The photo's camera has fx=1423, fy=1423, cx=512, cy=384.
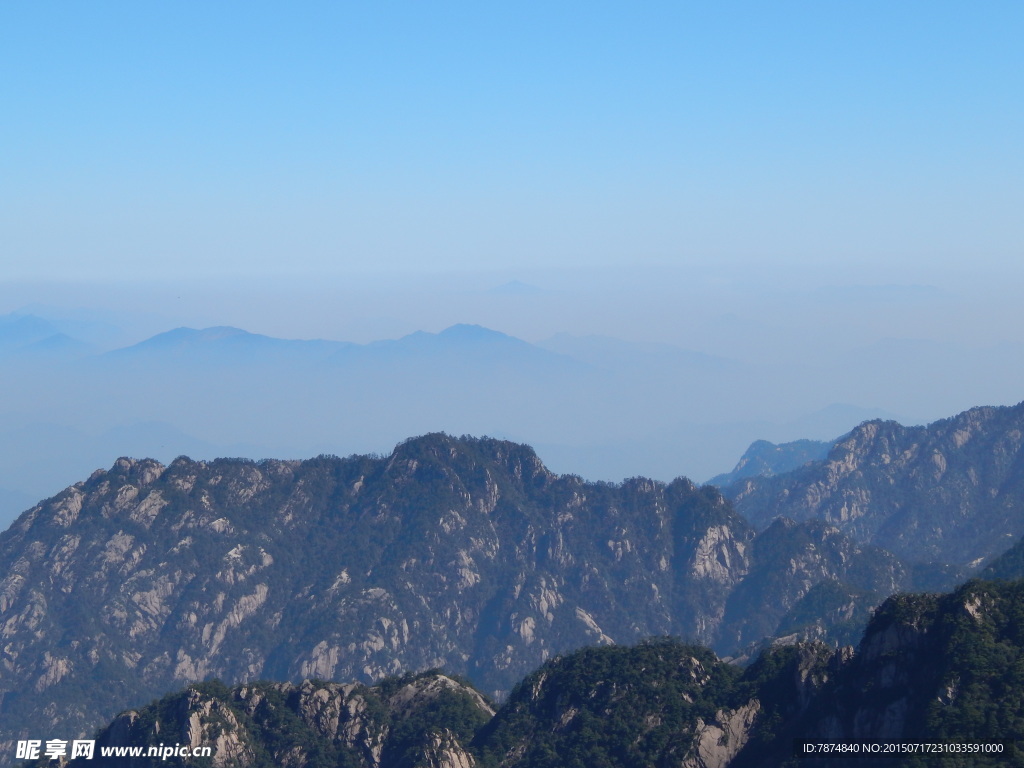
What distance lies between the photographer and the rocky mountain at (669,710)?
11825cm

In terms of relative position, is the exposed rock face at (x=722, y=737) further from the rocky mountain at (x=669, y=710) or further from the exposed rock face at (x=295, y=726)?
the exposed rock face at (x=295, y=726)

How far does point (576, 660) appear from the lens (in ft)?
518

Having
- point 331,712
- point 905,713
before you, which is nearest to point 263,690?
point 331,712

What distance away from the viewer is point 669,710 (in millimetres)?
143500

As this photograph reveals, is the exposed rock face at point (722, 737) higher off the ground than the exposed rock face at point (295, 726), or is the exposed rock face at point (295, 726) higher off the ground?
the exposed rock face at point (722, 737)

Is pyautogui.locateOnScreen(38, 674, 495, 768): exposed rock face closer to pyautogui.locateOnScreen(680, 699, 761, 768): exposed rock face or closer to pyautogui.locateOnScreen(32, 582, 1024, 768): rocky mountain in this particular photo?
pyautogui.locateOnScreen(32, 582, 1024, 768): rocky mountain

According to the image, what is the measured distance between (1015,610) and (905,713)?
1652cm

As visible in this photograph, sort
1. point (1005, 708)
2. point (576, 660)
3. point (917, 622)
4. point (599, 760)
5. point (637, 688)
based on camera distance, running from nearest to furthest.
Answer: point (1005, 708) < point (917, 622) < point (599, 760) < point (637, 688) < point (576, 660)

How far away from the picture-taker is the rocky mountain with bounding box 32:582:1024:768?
118 meters

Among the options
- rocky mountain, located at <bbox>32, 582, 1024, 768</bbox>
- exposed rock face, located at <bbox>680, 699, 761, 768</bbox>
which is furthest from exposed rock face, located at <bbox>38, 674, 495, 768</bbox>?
exposed rock face, located at <bbox>680, 699, 761, 768</bbox>

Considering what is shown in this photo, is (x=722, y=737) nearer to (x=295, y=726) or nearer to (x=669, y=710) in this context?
(x=669, y=710)

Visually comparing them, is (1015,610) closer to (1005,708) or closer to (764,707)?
(1005,708)

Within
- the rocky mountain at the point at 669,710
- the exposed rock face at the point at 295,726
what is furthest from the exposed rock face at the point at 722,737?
the exposed rock face at the point at 295,726

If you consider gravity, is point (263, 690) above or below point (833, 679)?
below
